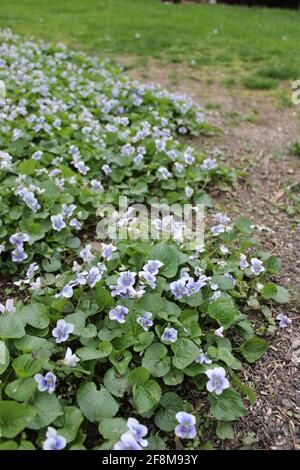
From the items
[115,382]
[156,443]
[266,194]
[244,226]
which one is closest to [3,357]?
[115,382]

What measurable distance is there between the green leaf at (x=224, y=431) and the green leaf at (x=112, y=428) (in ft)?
1.24

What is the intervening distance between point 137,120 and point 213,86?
2.05 meters

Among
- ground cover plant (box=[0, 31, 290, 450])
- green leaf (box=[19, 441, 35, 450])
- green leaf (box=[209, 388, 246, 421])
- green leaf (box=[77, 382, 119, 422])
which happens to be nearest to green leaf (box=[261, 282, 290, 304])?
ground cover plant (box=[0, 31, 290, 450])

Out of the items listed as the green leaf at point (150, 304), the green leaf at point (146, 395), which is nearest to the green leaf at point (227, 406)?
the green leaf at point (146, 395)

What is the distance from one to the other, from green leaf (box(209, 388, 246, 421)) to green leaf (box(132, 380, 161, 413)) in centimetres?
23

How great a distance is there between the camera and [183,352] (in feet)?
6.62

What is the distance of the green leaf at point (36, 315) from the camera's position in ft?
6.88

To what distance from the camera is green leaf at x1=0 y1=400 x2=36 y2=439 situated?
65.2 inches

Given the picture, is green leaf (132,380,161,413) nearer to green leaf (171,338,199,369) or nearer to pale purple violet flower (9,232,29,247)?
green leaf (171,338,199,369)

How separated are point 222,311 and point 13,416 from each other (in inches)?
39.8

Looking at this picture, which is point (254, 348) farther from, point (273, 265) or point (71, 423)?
point (71, 423)

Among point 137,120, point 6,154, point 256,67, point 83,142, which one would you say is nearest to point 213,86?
point 256,67

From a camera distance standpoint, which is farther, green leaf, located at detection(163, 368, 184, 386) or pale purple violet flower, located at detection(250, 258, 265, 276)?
pale purple violet flower, located at detection(250, 258, 265, 276)
